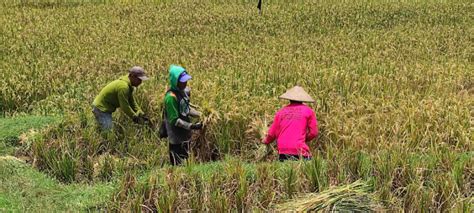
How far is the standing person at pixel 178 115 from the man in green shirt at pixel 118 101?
0.69 metres

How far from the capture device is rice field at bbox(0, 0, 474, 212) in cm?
466

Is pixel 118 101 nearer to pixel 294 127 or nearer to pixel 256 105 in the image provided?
pixel 256 105

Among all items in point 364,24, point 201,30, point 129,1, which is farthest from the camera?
point 129,1

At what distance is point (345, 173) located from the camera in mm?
4824

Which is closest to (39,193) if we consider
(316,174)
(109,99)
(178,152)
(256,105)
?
(178,152)

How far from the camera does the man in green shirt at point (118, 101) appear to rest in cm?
639

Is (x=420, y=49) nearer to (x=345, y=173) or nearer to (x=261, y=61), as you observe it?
(x=261, y=61)

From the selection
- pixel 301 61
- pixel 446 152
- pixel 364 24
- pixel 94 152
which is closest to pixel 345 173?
pixel 446 152

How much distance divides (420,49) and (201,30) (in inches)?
245

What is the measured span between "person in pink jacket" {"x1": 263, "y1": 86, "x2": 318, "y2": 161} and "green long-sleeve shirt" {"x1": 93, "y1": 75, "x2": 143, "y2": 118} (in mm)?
1910

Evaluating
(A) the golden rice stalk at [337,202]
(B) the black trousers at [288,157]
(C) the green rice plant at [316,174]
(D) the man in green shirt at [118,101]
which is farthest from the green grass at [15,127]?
(A) the golden rice stalk at [337,202]

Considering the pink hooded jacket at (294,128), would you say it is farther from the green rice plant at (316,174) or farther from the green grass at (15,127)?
the green grass at (15,127)

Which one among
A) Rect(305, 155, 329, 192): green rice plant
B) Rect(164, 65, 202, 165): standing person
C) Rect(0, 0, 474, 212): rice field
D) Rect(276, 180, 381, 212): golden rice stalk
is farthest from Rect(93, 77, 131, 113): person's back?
Rect(276, 180, 381, 212): golden rice stalk

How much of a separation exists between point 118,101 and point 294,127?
242 cm
